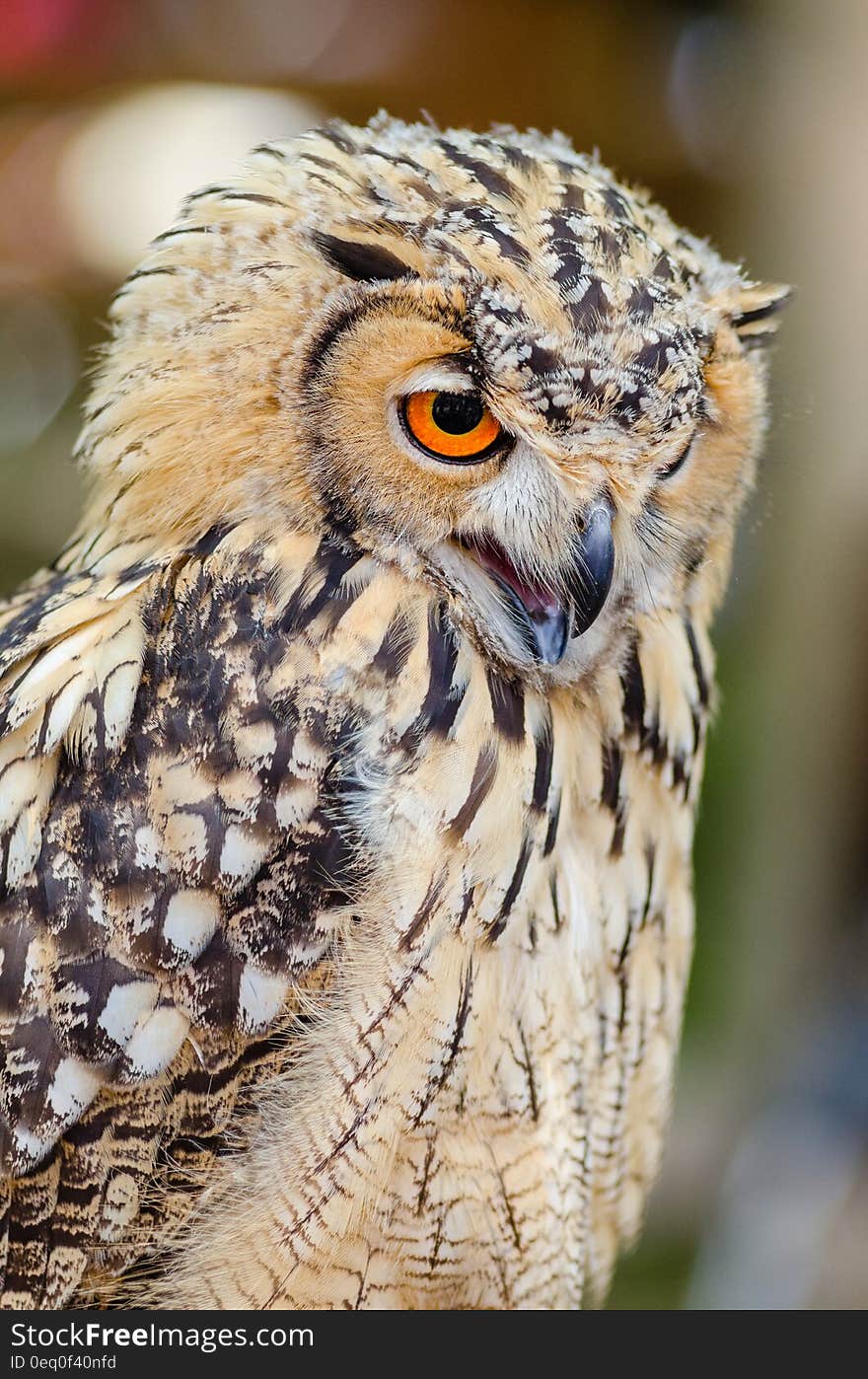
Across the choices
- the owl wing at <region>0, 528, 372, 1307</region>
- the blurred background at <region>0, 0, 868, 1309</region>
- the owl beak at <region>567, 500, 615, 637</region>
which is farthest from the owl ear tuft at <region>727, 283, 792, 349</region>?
the blurred background at <region>0, 0, 868, 1309</region>

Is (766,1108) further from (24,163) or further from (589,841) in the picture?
(24,163)

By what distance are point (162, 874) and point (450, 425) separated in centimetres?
44

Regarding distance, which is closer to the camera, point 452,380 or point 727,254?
point 452,380

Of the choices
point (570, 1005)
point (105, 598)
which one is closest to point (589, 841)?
A: point (570, 1005)

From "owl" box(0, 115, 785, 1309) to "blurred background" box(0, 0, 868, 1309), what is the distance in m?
1.51

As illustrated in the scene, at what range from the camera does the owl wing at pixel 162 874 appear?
3.06 feet

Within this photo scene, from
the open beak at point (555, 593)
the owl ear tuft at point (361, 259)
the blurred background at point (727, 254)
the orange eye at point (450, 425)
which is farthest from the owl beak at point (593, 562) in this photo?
the blurred background at point (727, 254)

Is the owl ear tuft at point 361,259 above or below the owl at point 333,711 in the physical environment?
above

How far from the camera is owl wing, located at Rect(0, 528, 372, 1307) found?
0.93 meters

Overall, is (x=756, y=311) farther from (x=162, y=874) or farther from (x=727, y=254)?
(x=727, y=254)

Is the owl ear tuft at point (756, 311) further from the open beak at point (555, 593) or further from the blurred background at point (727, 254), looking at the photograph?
the blurred background at point (727, 254)

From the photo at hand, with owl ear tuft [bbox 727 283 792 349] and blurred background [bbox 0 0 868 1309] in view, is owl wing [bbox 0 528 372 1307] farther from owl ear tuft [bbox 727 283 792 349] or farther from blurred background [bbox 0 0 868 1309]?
blurred background [bbox 0 0 868 1309]

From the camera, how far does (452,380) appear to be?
87 centimetres

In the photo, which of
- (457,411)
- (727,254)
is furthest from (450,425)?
(727,254)
